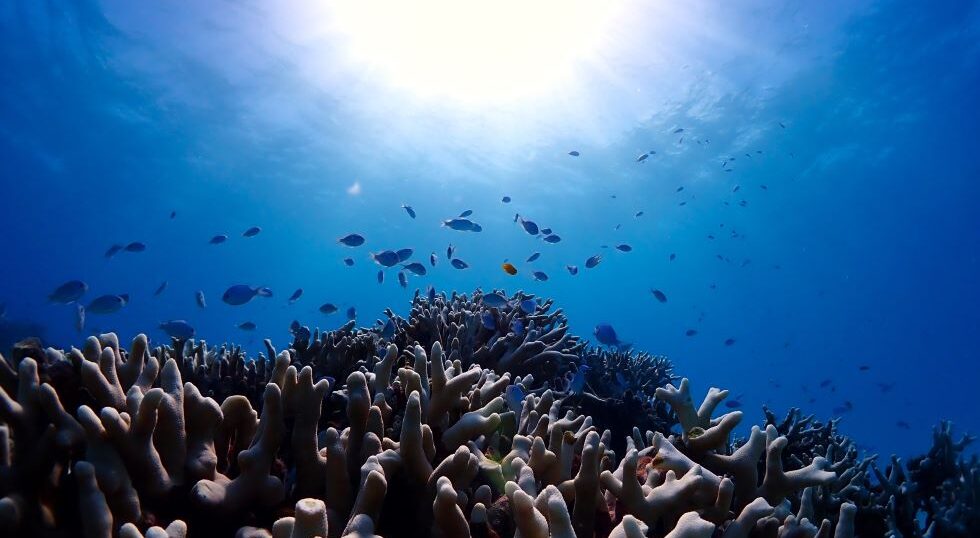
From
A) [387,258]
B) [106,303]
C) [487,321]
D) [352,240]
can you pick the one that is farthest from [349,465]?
[106,303]

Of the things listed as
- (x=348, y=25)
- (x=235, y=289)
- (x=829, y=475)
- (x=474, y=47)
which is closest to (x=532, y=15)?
(x=474, y=47)

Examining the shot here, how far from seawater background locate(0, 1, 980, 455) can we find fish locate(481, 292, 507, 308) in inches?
709

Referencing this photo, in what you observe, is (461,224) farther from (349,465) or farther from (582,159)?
(582,159)

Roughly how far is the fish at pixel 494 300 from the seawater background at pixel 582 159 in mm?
18009

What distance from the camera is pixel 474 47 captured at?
3086cm

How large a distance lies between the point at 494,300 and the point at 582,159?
37.4m

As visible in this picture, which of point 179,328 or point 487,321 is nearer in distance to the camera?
point 487,321

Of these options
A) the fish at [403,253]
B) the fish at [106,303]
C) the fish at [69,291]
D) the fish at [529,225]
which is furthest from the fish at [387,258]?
the fish at [69,291]

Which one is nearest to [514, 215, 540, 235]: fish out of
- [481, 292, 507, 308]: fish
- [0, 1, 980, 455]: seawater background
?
[481, 292, 507, 308]: fish

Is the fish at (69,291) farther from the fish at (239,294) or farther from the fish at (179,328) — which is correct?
the fish at (179,328)

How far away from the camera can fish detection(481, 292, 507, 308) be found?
687 cm

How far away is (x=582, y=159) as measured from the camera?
42062mm

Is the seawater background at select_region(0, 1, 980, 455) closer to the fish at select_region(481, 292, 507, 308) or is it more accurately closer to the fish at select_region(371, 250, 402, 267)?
the fish at select_region(371, 250, 402, 267)

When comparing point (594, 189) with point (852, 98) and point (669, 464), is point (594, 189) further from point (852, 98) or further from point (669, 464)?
point (669, 464)
